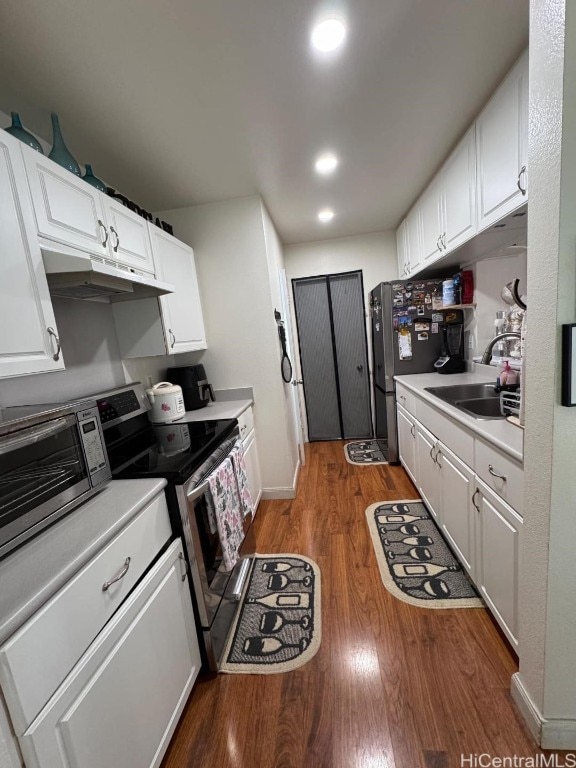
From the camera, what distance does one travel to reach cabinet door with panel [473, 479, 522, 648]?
3.84 ft

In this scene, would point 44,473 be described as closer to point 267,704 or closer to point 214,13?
point 267,704

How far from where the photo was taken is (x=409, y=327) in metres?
2.86

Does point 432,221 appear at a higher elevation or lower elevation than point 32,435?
higher

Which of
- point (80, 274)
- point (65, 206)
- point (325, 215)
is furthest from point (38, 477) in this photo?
point (325, 215)

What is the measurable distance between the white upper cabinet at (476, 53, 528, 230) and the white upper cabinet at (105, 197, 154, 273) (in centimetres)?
185

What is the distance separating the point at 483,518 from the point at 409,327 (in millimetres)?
1853

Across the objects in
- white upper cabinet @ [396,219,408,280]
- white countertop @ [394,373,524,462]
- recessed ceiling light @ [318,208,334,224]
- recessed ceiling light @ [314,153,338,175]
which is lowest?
white countertop @ [394,373,524,462]

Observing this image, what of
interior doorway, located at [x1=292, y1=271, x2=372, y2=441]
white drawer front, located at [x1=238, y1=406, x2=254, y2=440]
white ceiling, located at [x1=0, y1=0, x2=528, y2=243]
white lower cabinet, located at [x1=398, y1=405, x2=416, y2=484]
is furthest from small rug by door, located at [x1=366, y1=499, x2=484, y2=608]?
white ceiling, located at [x1=0, y1=0, x2=528, y2=243]

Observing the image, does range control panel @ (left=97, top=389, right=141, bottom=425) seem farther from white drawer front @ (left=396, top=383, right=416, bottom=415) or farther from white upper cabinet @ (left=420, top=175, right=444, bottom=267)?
white upper cabinet @ (left=420, top=175, right=444, bottom=267)

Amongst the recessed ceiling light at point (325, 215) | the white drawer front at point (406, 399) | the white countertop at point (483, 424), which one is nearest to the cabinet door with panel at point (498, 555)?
the white countertop at point (483, 424)

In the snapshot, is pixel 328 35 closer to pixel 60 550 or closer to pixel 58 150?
pixel 58 150

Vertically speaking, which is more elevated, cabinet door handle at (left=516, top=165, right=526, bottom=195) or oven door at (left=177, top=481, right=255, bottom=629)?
cabinet door handle at (left=516, top=165, right=526, bottom=195)

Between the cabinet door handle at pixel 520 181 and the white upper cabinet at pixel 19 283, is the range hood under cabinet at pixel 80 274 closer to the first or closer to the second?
the white upper cabinet at pixel 19 283

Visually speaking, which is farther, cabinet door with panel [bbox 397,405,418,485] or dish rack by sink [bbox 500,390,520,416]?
cabinet door with panel [bbox 397,405,418,485]
